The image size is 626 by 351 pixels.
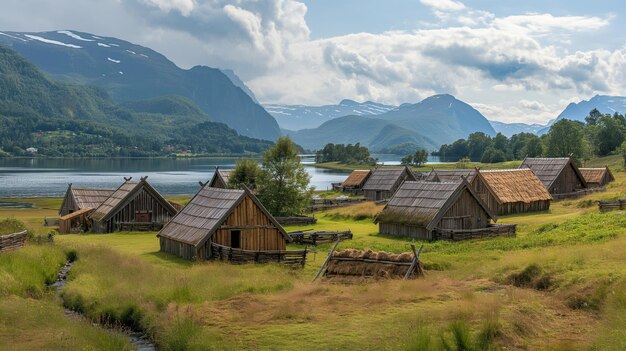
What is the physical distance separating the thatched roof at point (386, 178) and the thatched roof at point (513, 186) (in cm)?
2304

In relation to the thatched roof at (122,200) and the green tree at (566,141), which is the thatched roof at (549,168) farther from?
the green tree at (566,141)

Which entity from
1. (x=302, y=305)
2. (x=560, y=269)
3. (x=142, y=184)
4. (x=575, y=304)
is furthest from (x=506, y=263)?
(x=142, y=184)

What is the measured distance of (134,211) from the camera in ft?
180

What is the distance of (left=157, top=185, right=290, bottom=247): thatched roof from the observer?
37594 mm

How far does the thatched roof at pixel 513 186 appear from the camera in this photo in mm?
61531

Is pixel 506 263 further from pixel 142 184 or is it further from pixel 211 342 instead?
pixel 142 184

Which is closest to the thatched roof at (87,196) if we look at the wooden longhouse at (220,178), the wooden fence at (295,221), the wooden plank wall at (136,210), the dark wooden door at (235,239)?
the wooden plank wall at (136,210)

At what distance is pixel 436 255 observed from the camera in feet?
117

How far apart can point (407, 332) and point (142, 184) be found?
3967 cm

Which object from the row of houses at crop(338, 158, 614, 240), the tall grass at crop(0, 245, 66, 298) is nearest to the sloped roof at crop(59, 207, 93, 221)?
the tall grass at crop(0, 245, 66, 298)

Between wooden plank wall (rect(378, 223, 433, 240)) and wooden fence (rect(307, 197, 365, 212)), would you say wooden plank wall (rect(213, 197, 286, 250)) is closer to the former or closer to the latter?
→ wooden plank wall (rect(378, 223, 433, 240))

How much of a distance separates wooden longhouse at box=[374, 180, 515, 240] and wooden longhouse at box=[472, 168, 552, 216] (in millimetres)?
11667

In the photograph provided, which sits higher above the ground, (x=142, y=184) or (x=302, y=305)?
(x=142, y=184)

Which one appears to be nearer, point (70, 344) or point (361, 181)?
point (70, 344)
